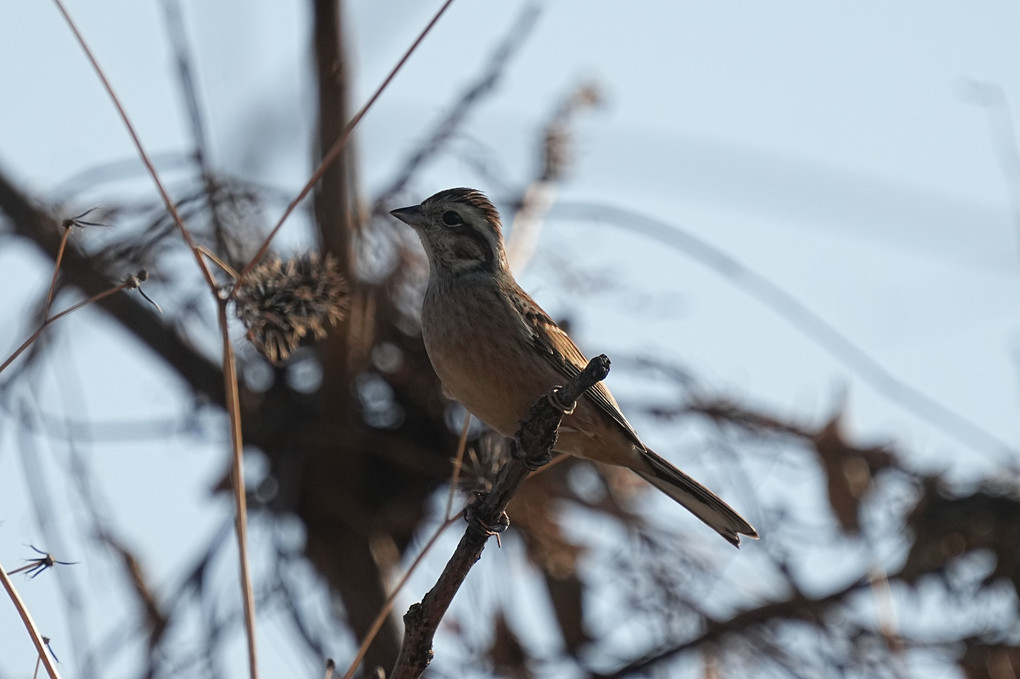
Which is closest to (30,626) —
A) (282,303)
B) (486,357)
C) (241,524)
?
(241,524)

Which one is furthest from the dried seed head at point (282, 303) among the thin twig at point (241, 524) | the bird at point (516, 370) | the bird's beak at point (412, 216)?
the bird's beak at point (412, 216)

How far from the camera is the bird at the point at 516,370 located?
13.0 feet

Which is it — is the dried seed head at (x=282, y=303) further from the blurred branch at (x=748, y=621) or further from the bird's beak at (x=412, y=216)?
the blurred branch at (x=748, y=621)

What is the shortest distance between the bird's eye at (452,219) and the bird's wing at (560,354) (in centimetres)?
47

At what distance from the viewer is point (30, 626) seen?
6.95 ft

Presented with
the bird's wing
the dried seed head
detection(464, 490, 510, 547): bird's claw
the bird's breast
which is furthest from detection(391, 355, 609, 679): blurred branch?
the bird's wing

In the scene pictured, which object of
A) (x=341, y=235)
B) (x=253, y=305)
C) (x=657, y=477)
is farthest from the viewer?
(x=341, y=235)

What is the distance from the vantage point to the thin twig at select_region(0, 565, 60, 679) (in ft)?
6.83

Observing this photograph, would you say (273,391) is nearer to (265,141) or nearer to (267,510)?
(267,510)

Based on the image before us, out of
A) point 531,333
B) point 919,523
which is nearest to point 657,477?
point 531,333

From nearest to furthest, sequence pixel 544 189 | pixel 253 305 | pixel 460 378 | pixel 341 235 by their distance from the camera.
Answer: pixel 253 305 < pixel 460 378 < pixel 341 235 < pixel 544 189

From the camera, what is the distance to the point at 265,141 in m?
4.17

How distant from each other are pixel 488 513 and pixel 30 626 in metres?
1.10

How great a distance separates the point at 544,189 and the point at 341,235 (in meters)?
1.09
